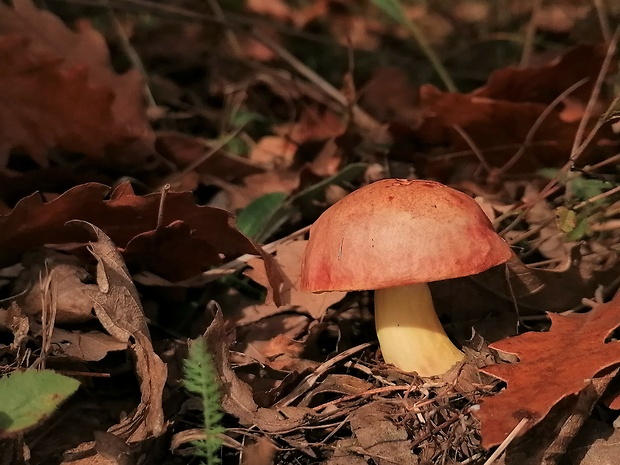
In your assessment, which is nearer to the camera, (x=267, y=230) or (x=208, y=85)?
(x=267, y=230)

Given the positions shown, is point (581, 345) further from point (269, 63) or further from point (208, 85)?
point (269, 63)

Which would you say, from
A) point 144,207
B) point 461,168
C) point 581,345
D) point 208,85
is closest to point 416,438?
point 581,345

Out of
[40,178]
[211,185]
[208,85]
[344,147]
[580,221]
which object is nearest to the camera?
[580,221]

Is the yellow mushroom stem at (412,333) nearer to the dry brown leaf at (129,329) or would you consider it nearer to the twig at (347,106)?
the dry brown leaf at (129,329)

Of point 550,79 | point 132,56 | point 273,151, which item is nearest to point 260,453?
point 273,151

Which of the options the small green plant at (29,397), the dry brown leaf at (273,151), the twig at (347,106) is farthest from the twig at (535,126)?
the small green plant at (29,397)

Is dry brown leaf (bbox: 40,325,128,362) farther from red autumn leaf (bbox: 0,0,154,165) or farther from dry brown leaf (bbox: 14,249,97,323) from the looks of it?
red autumn leaf (bbox: 0,0,154,165)
